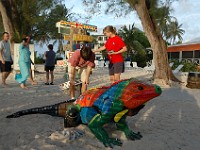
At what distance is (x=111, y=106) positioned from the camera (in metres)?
3.50

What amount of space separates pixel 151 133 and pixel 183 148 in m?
0.68

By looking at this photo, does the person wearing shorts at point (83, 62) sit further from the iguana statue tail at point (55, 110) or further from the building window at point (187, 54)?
the building window at point (187, 54)

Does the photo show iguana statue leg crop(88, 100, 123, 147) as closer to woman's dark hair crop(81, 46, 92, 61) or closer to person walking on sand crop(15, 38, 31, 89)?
woman's dark hair crop(81, 46, 92, 61)

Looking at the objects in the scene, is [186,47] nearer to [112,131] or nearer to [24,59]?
[24,59]

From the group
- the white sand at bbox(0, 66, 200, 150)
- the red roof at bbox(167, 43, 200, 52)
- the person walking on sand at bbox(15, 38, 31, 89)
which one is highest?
the red roof at bbox(167, 43, 200, 52)

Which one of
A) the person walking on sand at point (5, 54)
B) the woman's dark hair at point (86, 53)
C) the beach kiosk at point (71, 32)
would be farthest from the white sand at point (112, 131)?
the beach kiosk at point (71, 32)

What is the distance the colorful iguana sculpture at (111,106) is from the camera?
3.46 metres

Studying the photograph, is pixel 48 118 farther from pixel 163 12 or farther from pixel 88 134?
pixel 163 12

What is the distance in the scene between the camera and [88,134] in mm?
4047

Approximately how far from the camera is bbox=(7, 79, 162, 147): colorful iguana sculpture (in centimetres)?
346

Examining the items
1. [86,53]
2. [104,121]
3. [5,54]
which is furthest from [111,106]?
[5,54]

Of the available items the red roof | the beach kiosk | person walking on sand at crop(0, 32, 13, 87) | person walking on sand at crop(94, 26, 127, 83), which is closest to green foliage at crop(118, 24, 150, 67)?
the red roof

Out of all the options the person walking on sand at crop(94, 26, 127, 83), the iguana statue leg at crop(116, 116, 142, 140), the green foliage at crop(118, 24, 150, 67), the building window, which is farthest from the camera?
the green foliage at crop(118, 24, 150, 67)

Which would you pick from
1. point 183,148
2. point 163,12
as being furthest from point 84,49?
point 163,12
